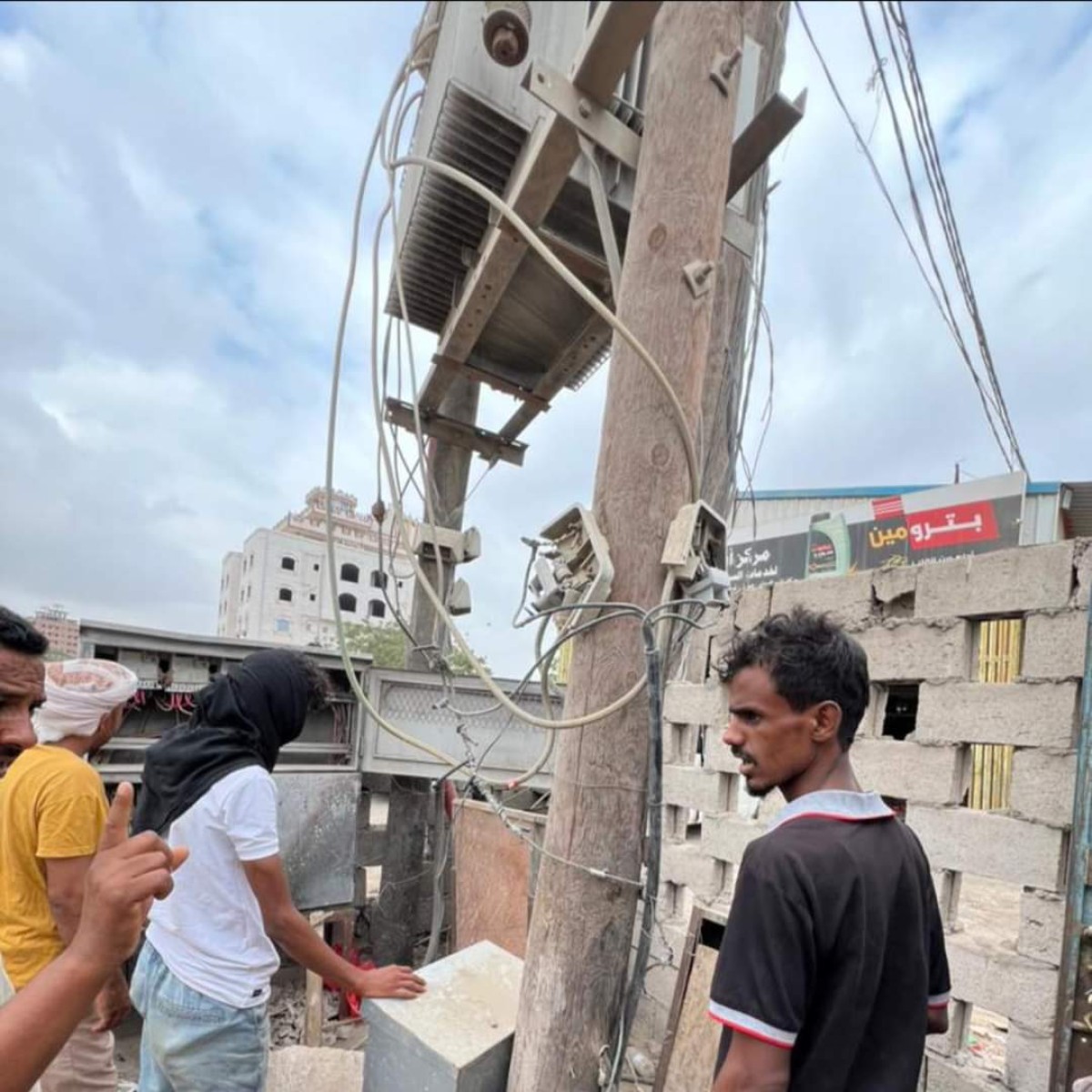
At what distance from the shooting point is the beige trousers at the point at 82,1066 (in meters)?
2.34

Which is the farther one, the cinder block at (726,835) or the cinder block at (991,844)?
the cinder block at (726,835)

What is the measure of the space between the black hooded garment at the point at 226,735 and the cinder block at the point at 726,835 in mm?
2145

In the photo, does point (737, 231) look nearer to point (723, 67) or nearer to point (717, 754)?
point (723, 67)

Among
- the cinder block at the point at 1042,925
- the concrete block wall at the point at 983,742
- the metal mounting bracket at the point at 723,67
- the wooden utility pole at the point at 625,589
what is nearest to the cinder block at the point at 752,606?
the concrete block wall at the point at 983,742

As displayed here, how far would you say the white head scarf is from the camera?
2213mm

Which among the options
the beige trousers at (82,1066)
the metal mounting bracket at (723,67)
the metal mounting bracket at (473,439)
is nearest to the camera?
the metal mounting bracket at (723,67)

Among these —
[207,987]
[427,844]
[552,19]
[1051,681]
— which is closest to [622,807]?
[207,987]

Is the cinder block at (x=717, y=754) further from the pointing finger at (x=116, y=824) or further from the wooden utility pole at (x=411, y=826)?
the pointing finger at (x=116, y=824)

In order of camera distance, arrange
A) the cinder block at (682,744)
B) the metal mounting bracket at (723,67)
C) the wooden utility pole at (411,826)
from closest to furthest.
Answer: the metal mounting bracket at (723,67)
the cinder block at (682,744)
the wooden utility pole at (411,826)

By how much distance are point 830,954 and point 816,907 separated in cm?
10

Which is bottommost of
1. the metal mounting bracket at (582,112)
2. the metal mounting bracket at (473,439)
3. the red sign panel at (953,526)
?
the metal mounting bracket at (473,439)

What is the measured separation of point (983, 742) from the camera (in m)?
2.31

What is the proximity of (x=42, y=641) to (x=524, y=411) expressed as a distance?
7.57 feet

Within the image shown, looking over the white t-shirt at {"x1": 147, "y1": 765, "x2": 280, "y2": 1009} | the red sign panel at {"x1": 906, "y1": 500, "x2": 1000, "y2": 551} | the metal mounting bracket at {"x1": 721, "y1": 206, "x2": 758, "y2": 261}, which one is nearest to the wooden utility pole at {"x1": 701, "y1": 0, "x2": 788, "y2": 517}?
the metal mounting bracket at {"x1": 721, "y1": 206, "x2": 758, "y2": 261}
